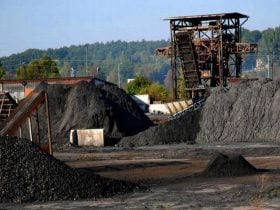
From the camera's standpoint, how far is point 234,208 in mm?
16062

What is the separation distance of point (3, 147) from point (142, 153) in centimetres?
1785

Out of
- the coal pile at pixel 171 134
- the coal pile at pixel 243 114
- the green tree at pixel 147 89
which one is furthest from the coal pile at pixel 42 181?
the green tree at pixel 147 89

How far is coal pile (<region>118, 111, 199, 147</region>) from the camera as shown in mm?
42888

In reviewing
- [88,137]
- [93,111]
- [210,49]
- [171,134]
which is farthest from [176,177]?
[210,49]

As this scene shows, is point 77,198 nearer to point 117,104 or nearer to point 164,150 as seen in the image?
point 164,150

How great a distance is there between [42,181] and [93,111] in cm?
2862

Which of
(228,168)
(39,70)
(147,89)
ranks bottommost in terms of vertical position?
(147,89)

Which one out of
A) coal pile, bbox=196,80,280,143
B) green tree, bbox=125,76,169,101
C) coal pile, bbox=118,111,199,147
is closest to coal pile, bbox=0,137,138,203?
coal pile, bbox=196,80,280,143

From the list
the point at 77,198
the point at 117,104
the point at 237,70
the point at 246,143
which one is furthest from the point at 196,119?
the point at 237,70

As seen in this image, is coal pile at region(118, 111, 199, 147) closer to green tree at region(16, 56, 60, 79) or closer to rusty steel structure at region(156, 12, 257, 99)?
rusty steel structure at region(156, 12, 257, 99)

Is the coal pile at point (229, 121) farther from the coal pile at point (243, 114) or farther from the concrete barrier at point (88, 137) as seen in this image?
the concrete barrier at point (88, 137)

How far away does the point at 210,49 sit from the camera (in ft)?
221

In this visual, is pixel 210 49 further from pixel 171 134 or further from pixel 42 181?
pixel 42 181

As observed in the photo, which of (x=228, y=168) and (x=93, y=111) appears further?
(x=93, y=111)
